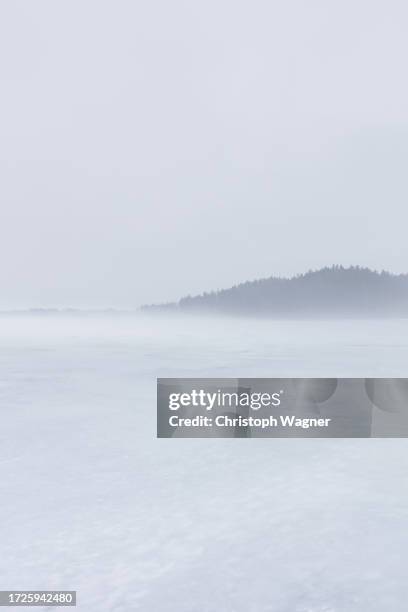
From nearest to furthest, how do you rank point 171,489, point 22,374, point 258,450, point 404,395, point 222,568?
point 222,568, point 171,489, point 258,450, point 404,395, point 22,374

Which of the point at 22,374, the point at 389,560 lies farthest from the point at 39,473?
Answer: the point at 22,374

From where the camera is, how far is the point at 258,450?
9.66 metres

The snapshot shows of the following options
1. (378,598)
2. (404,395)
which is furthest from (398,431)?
(378,598)

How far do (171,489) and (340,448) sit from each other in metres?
4.18

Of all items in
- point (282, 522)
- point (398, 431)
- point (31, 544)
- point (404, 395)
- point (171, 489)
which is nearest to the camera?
point (31, 544)

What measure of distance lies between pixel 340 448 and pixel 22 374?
53.5 ft

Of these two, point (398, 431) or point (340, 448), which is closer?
point (340, 448)

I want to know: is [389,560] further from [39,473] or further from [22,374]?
[22,374]

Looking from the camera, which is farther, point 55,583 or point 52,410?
point 52,410

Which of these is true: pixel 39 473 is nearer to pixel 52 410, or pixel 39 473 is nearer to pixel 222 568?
pixel 222 568

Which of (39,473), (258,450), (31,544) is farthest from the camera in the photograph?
(258,450)

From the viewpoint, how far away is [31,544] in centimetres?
535

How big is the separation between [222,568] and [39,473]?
4.08 meters

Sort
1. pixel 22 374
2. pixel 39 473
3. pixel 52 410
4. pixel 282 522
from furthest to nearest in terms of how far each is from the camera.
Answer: pixel 22 374
pixel 52 410
pixel 39 473
pixel 282 522
